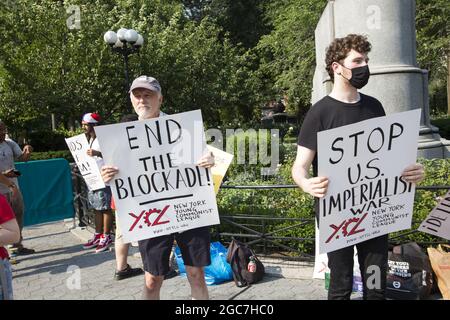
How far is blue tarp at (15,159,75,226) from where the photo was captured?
26.4 feet

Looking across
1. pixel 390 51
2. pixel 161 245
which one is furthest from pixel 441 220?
pixel 390 51

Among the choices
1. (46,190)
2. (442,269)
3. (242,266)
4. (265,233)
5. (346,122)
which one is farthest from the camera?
(46,190)

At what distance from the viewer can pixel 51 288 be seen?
199 inches

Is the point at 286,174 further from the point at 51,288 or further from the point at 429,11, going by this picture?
the point at 429,11

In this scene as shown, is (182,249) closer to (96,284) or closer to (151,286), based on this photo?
(151,286)

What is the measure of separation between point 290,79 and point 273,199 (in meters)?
17.7

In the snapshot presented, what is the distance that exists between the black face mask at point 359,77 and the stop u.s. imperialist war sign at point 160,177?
1058 millimetres

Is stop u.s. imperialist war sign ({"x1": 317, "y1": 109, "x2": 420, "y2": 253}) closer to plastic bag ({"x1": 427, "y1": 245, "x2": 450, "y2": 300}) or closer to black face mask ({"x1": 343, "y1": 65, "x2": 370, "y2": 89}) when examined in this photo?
black face mask ({"x1": 343, "y1": 65, "x2": 370, "y2": 89})

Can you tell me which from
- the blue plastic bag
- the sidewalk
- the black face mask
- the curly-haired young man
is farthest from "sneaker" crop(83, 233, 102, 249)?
the black face mask

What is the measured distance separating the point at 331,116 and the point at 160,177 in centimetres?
126

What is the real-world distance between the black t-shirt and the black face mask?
0.12 metres

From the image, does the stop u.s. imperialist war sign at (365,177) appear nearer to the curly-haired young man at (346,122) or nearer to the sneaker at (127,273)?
the curly-haired young man at (346,122)

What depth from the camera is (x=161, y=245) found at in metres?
3.32

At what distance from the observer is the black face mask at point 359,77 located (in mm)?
2922
